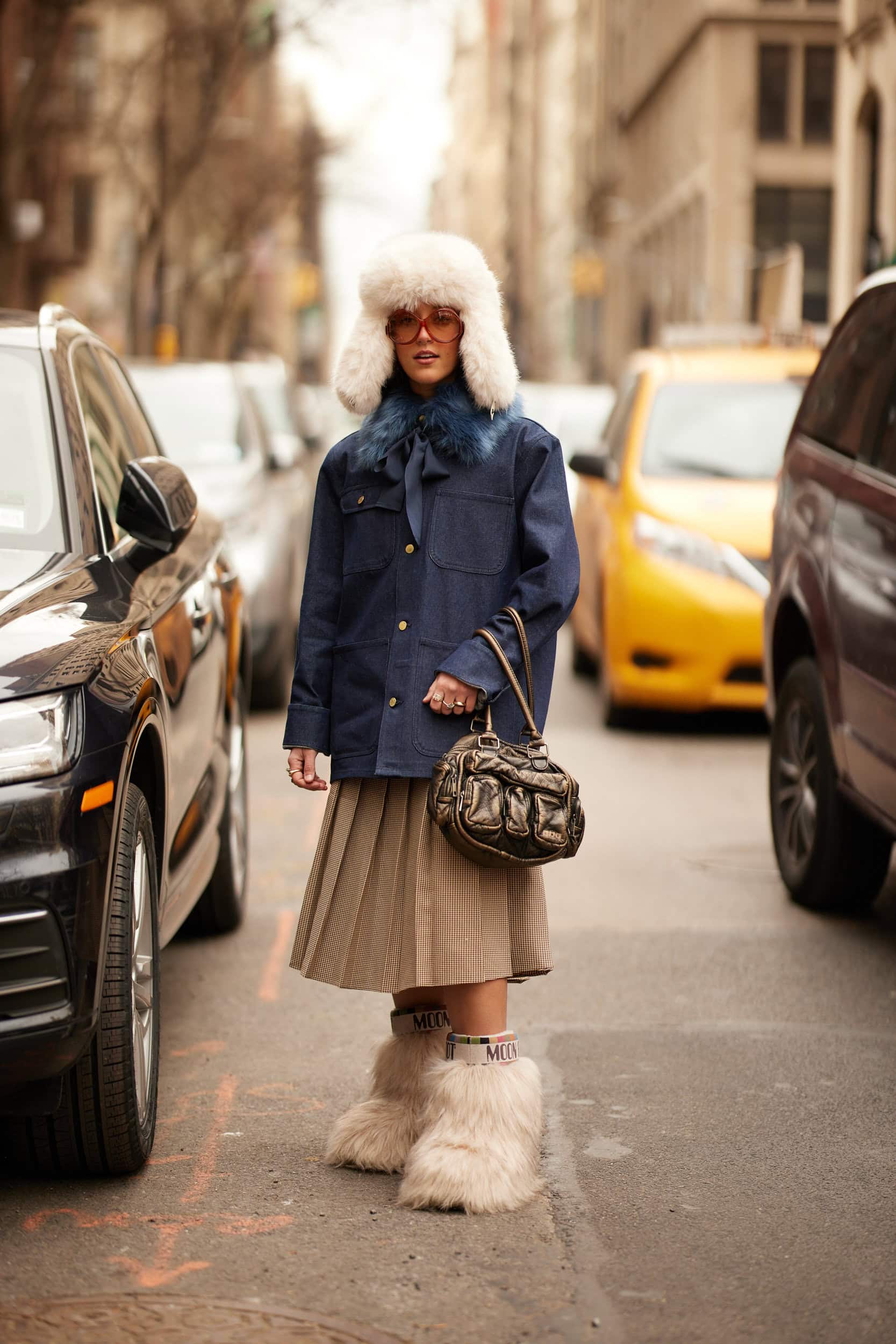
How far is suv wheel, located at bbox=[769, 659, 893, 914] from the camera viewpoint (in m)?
6.38

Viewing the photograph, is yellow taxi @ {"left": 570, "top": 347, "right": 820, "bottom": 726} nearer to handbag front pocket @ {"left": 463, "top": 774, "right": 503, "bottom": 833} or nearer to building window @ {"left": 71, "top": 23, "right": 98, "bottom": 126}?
handbag front pocket @ {"left": 463, "top": 774, "right": 503, "bottom": 833}

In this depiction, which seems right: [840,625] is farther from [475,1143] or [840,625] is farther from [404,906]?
[475,1143]

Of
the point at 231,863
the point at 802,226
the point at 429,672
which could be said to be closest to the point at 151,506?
the point at 429,672

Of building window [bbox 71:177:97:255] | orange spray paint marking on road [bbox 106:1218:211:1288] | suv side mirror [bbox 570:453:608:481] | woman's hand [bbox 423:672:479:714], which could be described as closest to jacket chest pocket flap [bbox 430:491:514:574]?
woman's hand [bbox 423:672:479:714]

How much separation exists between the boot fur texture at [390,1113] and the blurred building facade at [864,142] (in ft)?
67.7

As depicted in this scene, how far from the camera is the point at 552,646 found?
412cm

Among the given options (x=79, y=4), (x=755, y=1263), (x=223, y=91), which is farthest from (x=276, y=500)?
(x=223, y=91)

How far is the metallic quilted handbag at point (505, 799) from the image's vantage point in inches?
153

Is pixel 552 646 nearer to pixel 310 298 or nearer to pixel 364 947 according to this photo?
pixel 364 947

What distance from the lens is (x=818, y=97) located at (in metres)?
52.4

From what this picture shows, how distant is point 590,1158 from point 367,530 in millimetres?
1412

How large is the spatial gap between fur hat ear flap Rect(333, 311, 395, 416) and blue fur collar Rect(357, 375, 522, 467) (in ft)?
0.15

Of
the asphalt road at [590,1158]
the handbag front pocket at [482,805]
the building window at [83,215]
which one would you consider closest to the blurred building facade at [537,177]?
the building window at [83,215]

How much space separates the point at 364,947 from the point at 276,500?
7256mm
